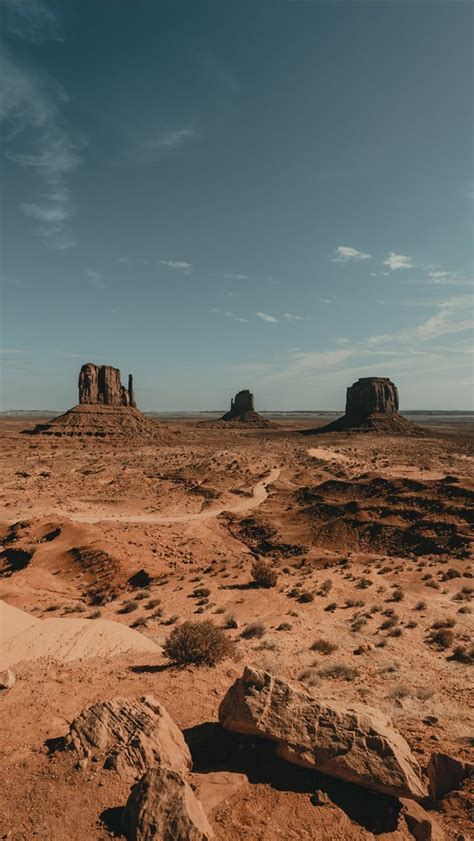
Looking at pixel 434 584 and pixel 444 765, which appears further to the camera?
pixel 434 584

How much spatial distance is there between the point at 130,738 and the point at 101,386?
370 ft

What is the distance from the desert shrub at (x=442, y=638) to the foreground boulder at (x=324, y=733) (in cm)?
761

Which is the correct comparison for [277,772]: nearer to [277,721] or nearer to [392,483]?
[277,721]

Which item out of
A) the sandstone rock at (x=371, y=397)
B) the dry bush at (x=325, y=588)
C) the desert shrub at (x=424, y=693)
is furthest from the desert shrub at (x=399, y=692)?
the sandstone rock at (x=371, y=397)

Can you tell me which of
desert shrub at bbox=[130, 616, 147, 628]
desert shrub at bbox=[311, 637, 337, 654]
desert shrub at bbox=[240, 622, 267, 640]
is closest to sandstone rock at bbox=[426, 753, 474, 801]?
desert shrub at bbox=[311, 637, 337, 654]

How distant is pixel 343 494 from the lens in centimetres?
3853

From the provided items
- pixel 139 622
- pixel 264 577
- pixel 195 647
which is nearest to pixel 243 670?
pixel 195 647

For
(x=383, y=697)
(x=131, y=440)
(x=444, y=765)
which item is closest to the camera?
(x=444, y=765)

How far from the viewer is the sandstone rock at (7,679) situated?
10133 mm

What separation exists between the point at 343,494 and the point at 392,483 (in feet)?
14.9

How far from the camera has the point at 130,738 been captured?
7422mm

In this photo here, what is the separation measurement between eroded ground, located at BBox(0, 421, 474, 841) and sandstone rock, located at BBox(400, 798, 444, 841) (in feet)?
0.89

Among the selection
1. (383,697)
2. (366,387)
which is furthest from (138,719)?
(366,387)

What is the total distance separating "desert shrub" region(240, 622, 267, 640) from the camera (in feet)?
48.7
